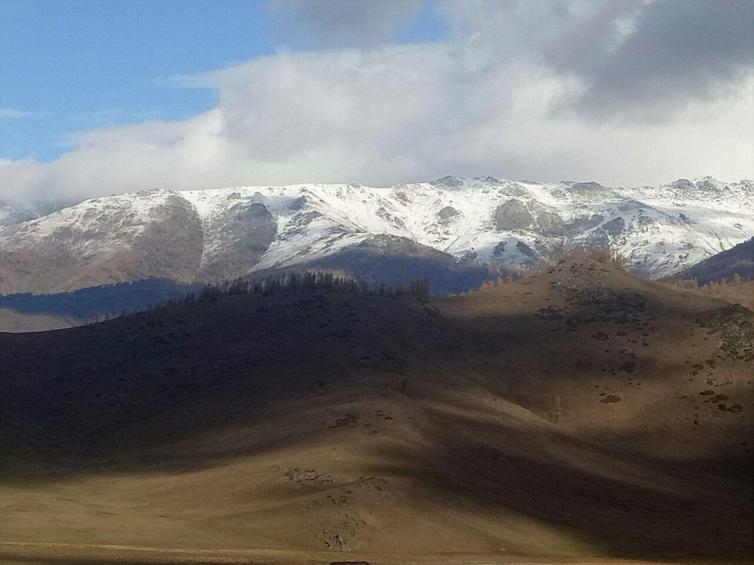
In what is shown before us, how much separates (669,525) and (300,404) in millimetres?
65016

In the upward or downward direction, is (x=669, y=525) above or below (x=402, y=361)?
below

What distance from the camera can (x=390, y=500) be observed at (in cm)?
10569

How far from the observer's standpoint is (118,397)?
618 feet

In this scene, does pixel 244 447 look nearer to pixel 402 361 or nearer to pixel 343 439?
pixel 343 439

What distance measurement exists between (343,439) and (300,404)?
111 feet

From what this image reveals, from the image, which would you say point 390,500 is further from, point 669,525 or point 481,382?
point 481,382

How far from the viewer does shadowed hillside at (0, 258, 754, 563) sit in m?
101


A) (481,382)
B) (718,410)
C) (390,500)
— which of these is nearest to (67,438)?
(481,382)

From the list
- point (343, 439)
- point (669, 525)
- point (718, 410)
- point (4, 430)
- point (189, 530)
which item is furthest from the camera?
point (718, 410)

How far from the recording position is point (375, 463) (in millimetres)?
125562

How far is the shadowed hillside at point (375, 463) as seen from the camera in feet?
330

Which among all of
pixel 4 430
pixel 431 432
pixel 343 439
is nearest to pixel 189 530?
pixel 343 439

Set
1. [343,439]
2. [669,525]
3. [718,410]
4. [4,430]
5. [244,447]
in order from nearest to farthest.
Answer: [669,525]
[343,439]
[244,447]
[4,430]
[718,410]

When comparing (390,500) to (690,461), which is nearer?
(390,500)
